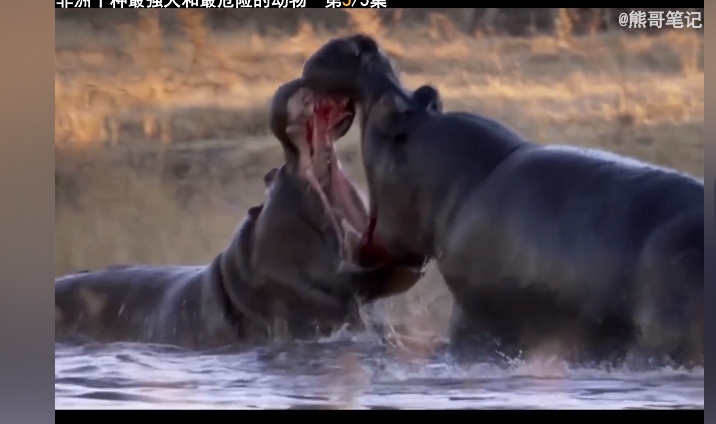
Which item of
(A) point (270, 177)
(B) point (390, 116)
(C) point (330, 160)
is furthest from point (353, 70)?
(A) point (270, 177)

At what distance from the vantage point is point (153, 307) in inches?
205

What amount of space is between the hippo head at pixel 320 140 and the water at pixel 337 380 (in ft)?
1.87

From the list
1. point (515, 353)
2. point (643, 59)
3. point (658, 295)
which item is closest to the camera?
point (658, 295)

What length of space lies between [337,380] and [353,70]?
1.29 m

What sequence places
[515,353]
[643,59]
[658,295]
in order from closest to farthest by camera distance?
[658,295], [515,353], [643,59]

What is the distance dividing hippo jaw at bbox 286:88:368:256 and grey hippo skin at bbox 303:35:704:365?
68 millimetres

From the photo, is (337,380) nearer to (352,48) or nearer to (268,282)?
(268,282)

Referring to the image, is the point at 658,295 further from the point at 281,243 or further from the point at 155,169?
the point at 155,169

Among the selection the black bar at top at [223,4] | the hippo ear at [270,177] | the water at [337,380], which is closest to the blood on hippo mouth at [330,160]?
the hippo ear at [270,177]

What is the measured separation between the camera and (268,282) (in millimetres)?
5109

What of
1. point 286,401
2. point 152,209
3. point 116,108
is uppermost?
point 116,108

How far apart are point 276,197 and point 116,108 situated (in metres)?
0.80

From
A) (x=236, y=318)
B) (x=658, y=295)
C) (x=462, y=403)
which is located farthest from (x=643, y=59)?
(x=236, y=318)

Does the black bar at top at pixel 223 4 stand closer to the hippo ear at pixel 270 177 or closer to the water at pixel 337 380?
the hippo ear at pixel 270 177
